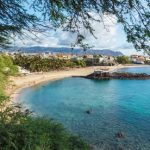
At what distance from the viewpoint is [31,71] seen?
132 m

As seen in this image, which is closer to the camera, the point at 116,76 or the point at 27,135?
the point at 27,135

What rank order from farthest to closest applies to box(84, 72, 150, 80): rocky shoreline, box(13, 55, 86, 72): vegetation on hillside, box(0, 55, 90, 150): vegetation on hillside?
box(13, 55, 86, 72): vegetation on hillside
box(84, 72, 150, 80): rocky shoreline
box(0, 55, 90, 150): vegetation on hillside

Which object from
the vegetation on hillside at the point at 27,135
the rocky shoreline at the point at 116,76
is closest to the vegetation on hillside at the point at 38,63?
the rocky shoreline at the point at 116,76

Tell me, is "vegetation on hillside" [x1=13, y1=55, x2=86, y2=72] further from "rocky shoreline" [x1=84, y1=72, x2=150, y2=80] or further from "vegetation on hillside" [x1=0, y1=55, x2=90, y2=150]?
"vegetation on hillside" [x1=0, y1=55, x2=90, y2=150]

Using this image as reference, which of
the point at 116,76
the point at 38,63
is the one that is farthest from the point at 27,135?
the point at 38,63

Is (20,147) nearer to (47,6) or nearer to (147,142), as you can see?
(47,6)

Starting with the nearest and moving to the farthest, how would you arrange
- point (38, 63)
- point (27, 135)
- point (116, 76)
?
1. point (27, 135)
2. point (116, 76)
3. point (38, 63)

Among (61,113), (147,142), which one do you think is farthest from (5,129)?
(61,113)

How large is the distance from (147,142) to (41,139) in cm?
1679

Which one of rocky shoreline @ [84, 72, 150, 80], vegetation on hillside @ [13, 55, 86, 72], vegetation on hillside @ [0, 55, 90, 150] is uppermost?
vegetation on hillside @ [0, 55, 90, 150]

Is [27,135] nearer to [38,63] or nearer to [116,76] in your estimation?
[116,76]

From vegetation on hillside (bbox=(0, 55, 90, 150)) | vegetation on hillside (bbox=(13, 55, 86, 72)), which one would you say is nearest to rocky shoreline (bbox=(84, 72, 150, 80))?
vegetation on hillside (bbox=(13, 55, 86, 72))

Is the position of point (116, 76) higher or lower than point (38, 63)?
lower

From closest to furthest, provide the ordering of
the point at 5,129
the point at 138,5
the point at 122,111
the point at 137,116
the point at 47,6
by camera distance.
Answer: the point at 138,5, the point at 47,6, the point at 5,129, the point at 137,116, the point at 122,111
